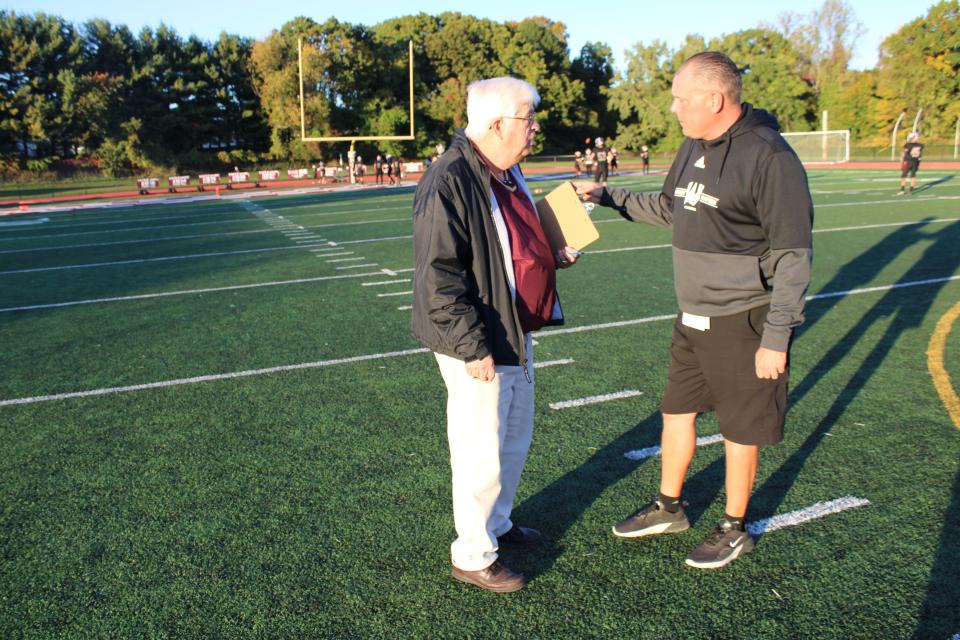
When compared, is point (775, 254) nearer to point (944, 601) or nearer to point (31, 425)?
point (944, 601)

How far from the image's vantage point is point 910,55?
49531 mm

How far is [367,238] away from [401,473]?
33.2 ft

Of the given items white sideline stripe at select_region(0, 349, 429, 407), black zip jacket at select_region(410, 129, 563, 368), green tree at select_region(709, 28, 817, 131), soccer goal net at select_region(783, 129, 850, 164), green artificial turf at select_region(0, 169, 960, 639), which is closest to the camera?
black zip jacket at select_region(410, 129, 563, 368)

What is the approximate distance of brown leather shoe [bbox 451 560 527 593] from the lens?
9.29 ft

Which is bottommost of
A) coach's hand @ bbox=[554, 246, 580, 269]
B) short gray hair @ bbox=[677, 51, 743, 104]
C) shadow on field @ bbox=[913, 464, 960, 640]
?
shadow on field @ bbox=[913, 464, 960, 640]

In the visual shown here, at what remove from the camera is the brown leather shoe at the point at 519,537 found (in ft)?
10.4

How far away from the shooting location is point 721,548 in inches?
117

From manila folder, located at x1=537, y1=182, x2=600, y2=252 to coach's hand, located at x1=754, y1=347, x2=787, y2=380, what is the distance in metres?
0.77

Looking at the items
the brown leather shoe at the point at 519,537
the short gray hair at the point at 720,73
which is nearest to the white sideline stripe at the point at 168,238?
the brown leather shoe at the point at 519,537

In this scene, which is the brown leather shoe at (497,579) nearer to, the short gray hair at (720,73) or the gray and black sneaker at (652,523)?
the gray and black sneaker at (652,523)

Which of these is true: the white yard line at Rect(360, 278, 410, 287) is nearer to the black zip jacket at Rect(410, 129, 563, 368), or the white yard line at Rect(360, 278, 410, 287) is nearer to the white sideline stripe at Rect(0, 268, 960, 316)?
the white sideline stripe at Rect(0, 268, 960, 316)

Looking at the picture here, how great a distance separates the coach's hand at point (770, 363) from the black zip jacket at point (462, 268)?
88 cm

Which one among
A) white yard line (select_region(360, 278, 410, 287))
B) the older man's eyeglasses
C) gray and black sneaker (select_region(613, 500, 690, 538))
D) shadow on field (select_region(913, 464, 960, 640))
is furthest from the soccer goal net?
the older man's eyeglasses

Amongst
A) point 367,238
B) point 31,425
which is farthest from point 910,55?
point 31,425
